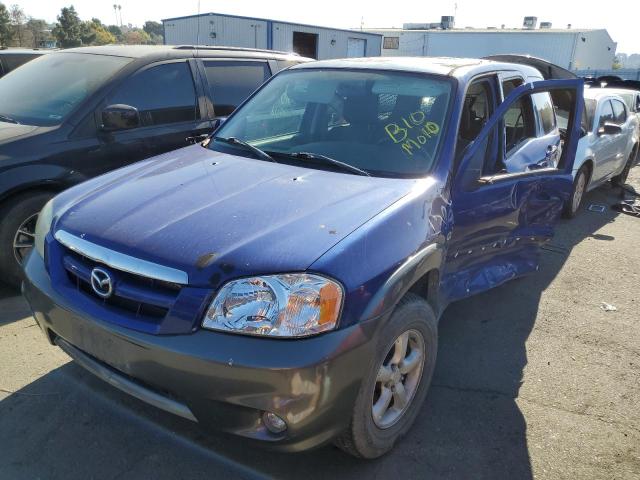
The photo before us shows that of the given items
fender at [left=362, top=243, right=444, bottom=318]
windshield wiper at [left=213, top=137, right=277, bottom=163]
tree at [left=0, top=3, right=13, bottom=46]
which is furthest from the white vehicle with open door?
tree at [left=0, top=3, right=13, bottom=46]

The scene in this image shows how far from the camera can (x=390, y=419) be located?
8.15ft

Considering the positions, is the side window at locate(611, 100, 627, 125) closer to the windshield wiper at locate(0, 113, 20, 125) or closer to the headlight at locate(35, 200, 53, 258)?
the windshield wiper at locate(0, 113, 20, 125)

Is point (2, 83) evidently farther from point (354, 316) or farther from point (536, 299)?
point (536, 299)

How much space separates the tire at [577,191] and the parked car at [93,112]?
4229 millimetres

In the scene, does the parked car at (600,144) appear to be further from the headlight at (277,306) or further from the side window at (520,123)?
the headlight at (277,306)

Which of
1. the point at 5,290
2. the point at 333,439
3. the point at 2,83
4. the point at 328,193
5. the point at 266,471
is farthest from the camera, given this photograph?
the point at 2,83

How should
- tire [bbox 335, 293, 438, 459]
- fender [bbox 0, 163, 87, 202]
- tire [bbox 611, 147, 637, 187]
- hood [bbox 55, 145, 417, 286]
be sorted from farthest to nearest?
tire [bbox 611, 147, 637, 187]
fender [bbox 0, 163, 87, 202]
tire [bbox 335, 293, 438, 459]
hood [bbox 55, 145, 417, 286]

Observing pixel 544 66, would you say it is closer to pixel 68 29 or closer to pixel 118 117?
pixel 118 117

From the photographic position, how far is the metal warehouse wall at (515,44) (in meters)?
49.8

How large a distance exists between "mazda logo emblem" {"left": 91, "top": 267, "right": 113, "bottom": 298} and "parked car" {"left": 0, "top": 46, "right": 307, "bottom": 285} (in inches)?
73.6

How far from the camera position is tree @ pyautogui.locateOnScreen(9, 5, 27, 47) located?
5404 cm

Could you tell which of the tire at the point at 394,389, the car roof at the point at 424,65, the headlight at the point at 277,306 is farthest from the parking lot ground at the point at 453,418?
the car roof at the point at 424,65

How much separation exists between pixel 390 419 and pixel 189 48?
407cm

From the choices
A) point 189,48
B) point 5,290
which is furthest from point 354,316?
point 189,48
